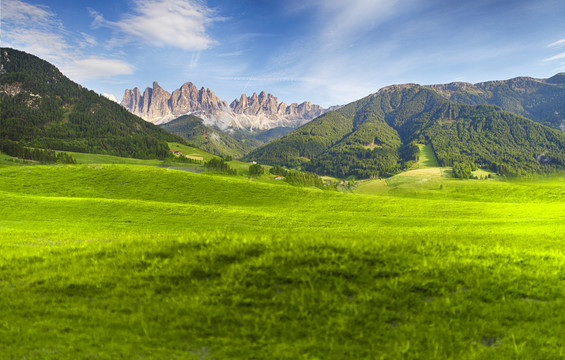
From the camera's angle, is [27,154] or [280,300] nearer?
[280,300]

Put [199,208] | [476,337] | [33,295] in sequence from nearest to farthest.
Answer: [476,337] < [33,295] < [199,208]

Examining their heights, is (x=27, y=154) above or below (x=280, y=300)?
above

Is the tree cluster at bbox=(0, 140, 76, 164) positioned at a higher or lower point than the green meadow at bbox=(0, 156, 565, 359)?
higher

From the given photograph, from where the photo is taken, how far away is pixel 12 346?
18.6ft

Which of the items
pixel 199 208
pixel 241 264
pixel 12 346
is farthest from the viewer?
pixel 199 208

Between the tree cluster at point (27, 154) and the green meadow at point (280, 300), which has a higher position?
the tree cluster at point (27, 154)

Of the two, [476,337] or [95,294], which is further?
[95,294]

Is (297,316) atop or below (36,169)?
below

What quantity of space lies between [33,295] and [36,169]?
7056 centimetres

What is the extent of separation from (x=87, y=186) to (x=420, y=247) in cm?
6135

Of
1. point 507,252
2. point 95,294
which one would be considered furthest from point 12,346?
point 507,252

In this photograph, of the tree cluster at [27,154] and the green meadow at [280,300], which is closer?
the green meadow at [280,300]

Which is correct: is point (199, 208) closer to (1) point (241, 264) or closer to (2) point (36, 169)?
(1) point (241, 264)

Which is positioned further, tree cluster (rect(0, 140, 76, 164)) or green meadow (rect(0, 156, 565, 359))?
tree cluster (rect(0, 140, 76, 164))
